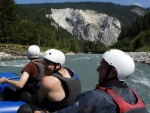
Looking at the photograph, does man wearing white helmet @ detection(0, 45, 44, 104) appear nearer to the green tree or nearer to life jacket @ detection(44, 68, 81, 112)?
life jacket @ detection(44, 68, 81, 112)

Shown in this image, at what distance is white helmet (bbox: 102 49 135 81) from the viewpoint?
2.69m

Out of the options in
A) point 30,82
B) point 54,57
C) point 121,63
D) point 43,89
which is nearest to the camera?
point 121,63

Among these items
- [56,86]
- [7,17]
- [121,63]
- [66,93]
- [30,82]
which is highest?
[121,63]

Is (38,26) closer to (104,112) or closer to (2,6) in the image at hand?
(2,6)

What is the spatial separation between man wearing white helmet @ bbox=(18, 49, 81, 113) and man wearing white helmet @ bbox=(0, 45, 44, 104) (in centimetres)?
127

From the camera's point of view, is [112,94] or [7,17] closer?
[112,94]

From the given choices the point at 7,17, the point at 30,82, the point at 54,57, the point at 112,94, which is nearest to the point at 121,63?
the point at 112,94

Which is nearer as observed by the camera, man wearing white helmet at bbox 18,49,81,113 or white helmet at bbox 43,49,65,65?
man wearing white helmet at bbox 18,49,81,113

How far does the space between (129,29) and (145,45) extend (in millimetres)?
30802

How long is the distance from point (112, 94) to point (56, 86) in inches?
47.5

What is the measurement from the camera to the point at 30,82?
18.2 feet

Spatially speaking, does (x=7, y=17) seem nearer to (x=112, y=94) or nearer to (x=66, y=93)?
(x=66, y=93)

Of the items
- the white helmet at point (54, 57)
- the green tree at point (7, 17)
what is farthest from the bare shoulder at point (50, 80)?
the green tree at point (7, 17)

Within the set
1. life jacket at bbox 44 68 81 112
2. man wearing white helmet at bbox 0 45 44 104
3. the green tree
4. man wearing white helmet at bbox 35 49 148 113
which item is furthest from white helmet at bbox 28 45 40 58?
the green tree
